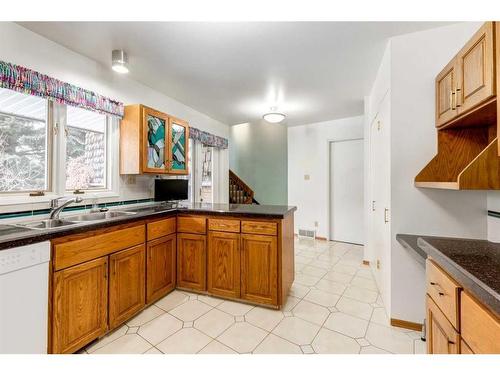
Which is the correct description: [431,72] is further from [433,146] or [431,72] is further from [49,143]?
[49,143]

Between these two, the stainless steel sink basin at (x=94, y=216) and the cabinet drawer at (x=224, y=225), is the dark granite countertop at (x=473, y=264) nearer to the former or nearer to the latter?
the cabinet drawer at (x=224, y=225)

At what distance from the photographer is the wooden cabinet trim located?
2150 millimetres

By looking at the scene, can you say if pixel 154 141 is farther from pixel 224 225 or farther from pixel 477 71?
pixel 477 71

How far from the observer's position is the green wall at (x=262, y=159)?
6184mm

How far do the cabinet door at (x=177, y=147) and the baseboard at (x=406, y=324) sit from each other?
2676mm

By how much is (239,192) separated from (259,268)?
4.17m

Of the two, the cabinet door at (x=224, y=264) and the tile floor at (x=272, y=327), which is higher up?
the cabinet door at (x=224, y=264)

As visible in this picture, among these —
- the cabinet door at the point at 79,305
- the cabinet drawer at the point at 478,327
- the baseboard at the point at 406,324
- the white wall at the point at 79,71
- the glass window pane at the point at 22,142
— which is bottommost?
the baseboard at the point at 406,324

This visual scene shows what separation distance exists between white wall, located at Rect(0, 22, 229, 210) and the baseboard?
2.85 m

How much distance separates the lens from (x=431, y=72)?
6.02 feet

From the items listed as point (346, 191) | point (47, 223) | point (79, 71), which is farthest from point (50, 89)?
point (346, 191)

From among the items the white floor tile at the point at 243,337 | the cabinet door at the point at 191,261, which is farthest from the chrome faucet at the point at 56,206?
the white floor tile at the point at 243,337

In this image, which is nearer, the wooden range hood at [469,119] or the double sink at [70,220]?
the wooden range hood at [469,119]
